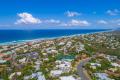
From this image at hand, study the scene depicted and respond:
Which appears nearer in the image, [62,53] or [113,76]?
[113,76]

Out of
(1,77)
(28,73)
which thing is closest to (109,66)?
(28,73)

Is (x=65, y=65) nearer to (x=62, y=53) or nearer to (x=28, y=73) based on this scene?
(x=28, y=73)

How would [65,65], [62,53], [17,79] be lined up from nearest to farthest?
1. [17,79]
2. [65,65]
3. [62,53]

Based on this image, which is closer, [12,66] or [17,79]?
[17,79]

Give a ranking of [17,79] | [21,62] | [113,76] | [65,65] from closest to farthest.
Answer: [17,79] → [113,76] → [65,65] → [21,62]

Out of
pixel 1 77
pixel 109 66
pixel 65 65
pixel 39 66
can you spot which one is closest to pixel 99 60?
pixel 109 66

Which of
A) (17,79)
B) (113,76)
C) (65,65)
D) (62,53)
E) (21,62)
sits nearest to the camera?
(17,79)

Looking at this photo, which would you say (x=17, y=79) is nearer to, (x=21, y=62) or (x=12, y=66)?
(x=12, y=66)

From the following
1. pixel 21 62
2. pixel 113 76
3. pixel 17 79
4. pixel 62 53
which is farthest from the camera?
pixel 62 53
